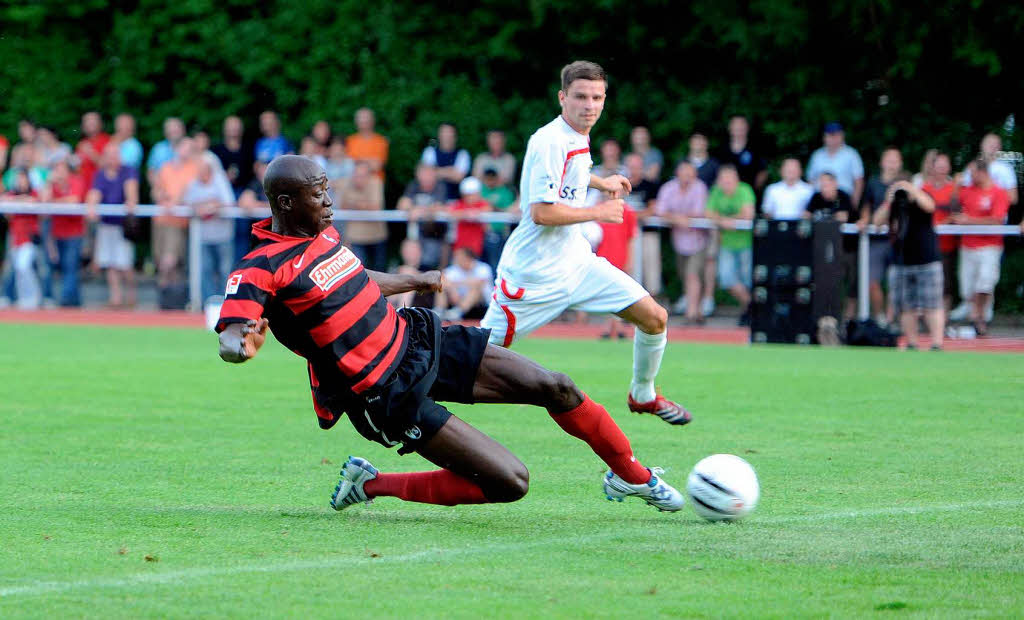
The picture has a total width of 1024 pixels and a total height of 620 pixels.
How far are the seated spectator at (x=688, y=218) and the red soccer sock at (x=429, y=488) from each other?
1264 cm

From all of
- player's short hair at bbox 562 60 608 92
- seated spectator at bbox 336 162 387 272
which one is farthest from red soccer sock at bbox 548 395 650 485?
seated spectator at bbox 336 162 387 272

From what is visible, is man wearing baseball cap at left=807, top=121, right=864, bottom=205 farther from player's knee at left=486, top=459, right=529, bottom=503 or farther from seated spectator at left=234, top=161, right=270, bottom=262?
player's knee at left=486, top=459, right=529, bottom=503

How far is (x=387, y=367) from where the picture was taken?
6.68 meters

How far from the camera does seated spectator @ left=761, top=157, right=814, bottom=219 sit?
18.7m

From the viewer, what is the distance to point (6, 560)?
5867mm

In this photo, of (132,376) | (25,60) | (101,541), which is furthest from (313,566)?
(25,60)

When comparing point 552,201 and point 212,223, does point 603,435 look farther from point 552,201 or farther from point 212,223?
point 212,223

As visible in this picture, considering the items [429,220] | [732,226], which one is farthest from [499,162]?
[732,226]

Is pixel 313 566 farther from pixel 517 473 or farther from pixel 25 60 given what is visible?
pixel 25 60

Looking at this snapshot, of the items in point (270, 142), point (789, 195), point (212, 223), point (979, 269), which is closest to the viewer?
point (979, 269)

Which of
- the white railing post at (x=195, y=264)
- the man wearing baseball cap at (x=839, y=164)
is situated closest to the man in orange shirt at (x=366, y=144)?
the white railing post at (x=195, y=264)

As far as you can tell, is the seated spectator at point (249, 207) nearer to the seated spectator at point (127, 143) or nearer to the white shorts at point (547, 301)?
the seated spectator at point (127, 143)

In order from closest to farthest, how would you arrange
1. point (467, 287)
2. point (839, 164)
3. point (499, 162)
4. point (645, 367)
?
point (645, 367), point (839, 164), point (467, 287), point (499, 162)

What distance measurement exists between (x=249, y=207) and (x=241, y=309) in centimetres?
1464
